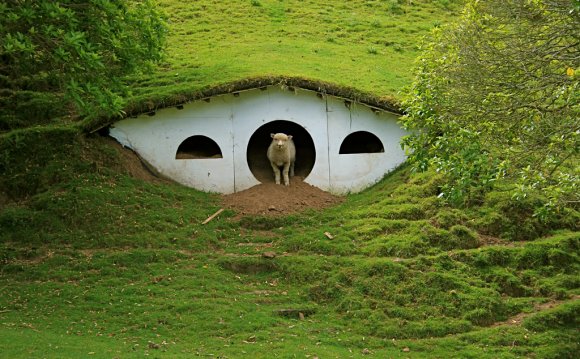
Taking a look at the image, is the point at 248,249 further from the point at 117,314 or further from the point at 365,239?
the point at 117,314

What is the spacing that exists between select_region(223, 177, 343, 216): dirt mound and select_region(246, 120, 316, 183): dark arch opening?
60.1 inches

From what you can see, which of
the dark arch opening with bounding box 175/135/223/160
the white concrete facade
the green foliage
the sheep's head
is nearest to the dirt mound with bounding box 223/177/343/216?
the white concrete facade

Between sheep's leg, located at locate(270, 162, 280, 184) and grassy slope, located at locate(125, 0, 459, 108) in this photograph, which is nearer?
sheep's leg, located at locate(270, 162, 280, 184)

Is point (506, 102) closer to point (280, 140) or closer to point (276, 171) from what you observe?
point (280, 140)

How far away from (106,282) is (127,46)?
18.5ft

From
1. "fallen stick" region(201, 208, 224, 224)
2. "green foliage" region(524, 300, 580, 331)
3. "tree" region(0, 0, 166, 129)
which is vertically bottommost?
"green foliage" region(524, 300, 580, 331)

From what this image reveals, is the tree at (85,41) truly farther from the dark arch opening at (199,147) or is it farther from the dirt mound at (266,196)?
the dark arch opening at (199,147)

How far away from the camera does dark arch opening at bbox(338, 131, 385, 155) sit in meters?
25.5

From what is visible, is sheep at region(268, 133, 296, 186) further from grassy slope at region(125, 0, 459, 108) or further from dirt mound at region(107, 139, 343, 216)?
grassy slope at region(125, 0, 459, 108)

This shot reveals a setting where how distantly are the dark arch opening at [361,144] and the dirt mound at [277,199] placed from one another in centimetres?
219

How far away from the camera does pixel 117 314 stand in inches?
659

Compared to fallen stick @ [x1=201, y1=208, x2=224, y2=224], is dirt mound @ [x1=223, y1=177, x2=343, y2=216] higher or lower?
higher

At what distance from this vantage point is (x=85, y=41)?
15398 mm

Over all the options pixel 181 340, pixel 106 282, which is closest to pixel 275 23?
pixel 106 282
